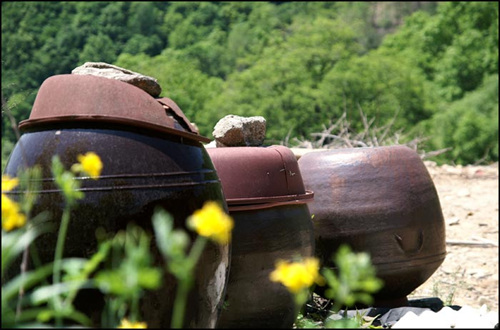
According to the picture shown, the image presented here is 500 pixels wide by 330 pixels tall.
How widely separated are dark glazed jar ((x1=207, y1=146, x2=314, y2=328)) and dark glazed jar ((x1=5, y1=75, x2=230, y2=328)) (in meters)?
0.71

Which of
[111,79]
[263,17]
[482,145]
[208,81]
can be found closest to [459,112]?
[482,145]

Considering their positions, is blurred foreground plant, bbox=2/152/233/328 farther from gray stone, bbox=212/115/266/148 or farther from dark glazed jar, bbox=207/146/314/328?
gray stone, bbox=212/115/266/148

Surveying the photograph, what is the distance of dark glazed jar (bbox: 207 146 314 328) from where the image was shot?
3986mm

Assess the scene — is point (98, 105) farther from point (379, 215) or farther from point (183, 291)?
point (379, 215)

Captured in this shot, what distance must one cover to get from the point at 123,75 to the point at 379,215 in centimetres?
249

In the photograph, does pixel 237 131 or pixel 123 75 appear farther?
pixel 237 131

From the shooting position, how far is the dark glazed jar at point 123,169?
2.87 meters

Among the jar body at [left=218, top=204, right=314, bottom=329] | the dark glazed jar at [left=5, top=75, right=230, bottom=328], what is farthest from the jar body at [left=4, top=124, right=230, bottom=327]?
the jar body at [left=218, top=204, right=314, bottom=329]

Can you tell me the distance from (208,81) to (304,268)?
1696 inches

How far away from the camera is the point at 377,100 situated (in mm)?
30891

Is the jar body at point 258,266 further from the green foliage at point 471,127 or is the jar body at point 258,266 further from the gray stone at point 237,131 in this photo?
the green foliage at point 471,127

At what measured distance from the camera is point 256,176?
4.12 metres

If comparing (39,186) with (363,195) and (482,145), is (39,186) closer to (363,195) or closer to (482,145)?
(363,195)

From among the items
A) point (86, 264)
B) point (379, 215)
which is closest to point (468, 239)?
point (379, 215)
